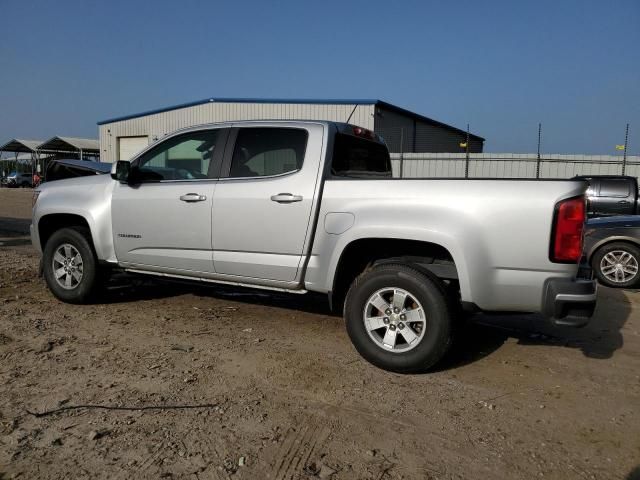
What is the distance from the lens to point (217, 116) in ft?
90.5

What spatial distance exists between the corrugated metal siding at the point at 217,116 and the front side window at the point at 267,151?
56.5 feet

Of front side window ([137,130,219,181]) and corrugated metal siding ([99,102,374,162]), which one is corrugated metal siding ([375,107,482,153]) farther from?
front side window ([137,130,219,181])

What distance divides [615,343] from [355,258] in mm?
2623

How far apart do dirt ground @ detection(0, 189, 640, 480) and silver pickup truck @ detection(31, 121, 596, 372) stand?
0.48m

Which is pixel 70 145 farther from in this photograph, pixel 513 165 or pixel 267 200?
pixel 267 200

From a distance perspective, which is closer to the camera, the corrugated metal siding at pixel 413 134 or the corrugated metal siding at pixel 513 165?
the corrugated metal siding at pixel 513 165

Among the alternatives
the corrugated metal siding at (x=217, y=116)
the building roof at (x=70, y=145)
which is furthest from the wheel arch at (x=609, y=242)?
the building roof at (x=70, y=145)

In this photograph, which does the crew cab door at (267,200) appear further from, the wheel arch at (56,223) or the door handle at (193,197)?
the wheel arch at (56,223)

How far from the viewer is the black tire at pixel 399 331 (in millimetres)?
3674

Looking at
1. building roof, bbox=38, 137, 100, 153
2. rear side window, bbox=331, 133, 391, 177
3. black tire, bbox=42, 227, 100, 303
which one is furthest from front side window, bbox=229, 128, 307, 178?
building roof, bbox=38, 137, 100, 153

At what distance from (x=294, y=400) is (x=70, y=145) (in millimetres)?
47091

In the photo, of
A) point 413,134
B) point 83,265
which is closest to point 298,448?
point 83,265

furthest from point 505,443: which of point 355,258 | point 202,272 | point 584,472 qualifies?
point 202,272

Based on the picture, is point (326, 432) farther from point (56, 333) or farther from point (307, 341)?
point (56, 333)
